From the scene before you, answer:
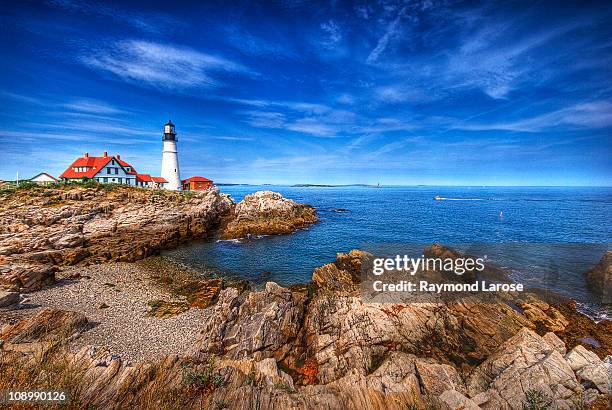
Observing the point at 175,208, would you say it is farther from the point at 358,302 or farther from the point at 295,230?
the point at 358,302

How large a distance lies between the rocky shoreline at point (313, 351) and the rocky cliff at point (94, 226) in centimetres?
689

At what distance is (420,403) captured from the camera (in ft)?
26.7

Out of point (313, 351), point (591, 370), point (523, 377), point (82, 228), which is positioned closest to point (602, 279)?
point (591, 370)

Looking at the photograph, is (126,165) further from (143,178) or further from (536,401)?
(536,401)

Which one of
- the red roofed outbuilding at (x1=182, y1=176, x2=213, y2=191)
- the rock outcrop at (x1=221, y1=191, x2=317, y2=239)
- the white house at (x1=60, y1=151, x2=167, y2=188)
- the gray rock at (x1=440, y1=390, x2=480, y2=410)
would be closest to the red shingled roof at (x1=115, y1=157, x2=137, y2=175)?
the white house at (x1=60, y1=151, x2=167, y2=188)

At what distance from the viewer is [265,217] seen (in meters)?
52.4

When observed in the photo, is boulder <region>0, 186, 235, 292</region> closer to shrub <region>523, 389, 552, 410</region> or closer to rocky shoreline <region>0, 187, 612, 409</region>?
rocky shoreline <region>0, 187, 612, 409</region>

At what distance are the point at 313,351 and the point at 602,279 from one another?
26231 millimetres

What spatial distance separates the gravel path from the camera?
1441 cm

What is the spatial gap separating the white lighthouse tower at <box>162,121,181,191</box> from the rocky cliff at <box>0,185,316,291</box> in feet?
50.4

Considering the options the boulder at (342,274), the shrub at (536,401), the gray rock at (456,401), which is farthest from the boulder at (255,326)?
the shrub at (536,401)

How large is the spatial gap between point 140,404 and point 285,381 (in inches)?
190

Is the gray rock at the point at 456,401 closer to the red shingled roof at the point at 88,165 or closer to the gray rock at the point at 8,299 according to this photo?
the gray rock at the point at 8,299

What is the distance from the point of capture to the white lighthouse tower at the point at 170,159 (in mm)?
60906
